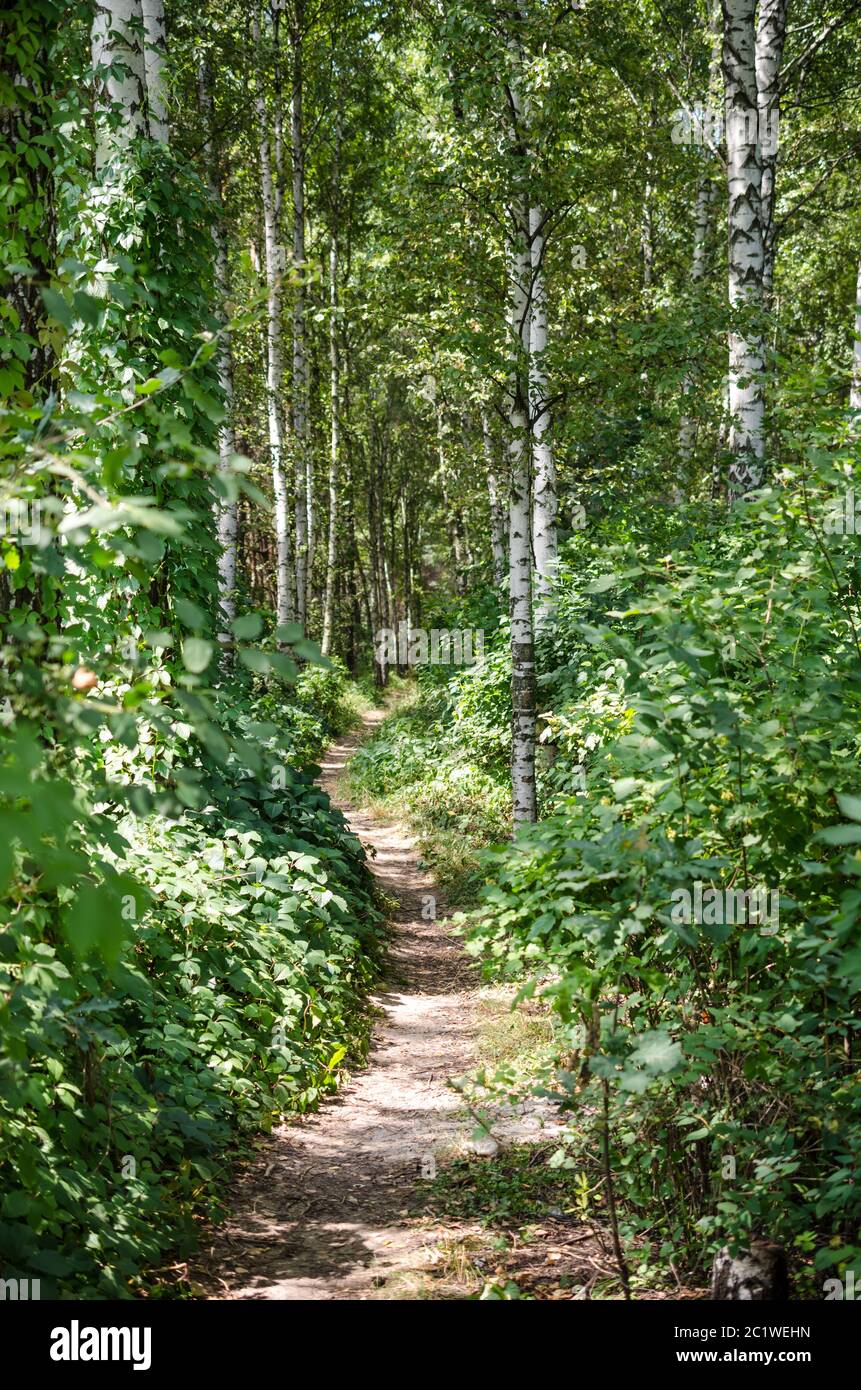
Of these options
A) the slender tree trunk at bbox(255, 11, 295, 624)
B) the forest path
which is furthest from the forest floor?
the slender tree trunk at bbox(255, 11, 295, 624)

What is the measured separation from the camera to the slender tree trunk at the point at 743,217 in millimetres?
8609

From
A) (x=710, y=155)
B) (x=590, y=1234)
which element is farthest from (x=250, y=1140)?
(x=710, y=155)

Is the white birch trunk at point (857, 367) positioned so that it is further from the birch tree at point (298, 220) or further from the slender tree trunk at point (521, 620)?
the birch tree at point (298, 220)

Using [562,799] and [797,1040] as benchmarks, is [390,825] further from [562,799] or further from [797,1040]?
[797,1040]

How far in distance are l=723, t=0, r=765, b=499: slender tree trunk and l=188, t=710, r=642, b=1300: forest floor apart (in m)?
5.55

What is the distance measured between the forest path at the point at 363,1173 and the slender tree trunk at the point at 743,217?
18.1 feet

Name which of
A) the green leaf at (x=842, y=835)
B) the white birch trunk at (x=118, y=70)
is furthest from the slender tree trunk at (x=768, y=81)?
the green leaf at (x=842, y=835)

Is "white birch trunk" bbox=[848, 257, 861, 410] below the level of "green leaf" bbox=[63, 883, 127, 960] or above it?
above

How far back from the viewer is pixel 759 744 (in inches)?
119

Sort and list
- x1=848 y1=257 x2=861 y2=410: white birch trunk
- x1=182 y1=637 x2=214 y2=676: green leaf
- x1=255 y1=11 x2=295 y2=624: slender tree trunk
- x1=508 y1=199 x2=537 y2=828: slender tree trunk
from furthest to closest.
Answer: x1=255 y1=11 x2=295 y2=624: slender tree trunk
x1=508 y1=199 x2=537 y2=828: slender tree trunk
x1=848 y1=257 x2=861 y2=410: white birch trunk
x1=182 y1=637 x2=214 y2=676: green leaf

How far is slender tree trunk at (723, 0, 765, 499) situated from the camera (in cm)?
861

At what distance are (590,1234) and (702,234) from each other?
15.9m

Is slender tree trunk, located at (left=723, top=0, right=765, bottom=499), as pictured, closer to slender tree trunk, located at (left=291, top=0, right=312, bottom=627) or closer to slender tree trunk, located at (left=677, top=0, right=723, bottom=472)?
slender tree trunk, located at (left=677, top=0, right=723, bottom=472)

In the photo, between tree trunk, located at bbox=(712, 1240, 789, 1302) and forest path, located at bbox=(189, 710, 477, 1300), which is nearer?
tree trunk, located at bbox=(712, 1240, 789, 1302)
